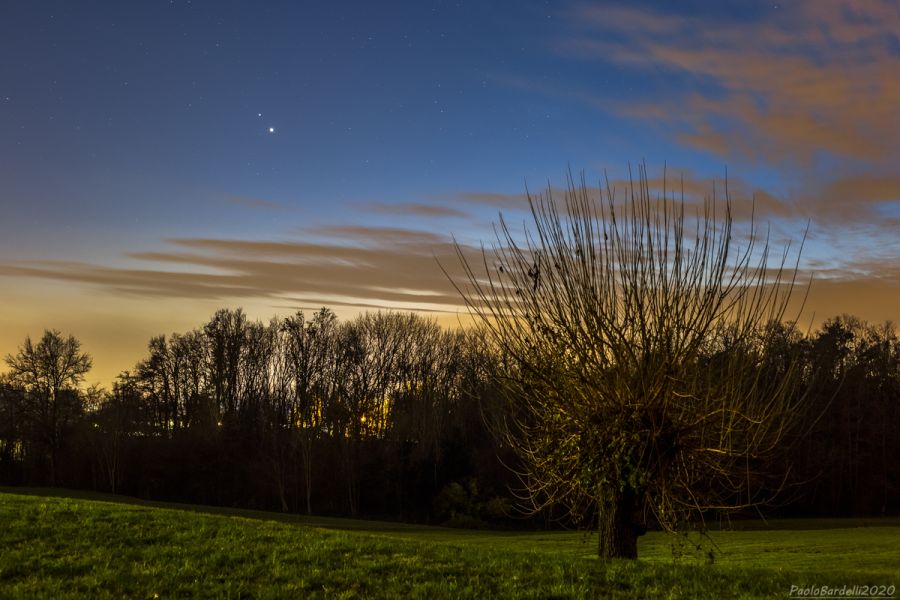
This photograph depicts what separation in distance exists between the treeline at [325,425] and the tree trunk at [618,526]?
31751 mm

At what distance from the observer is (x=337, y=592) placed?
30.1 ft

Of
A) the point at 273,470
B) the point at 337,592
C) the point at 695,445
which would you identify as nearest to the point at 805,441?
the point at 273,470

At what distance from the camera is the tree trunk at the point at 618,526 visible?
12180 millimetres

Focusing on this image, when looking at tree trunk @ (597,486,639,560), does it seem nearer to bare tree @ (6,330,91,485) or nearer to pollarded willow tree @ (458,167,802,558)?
pollarded willow tree @ (458,167,802,558)

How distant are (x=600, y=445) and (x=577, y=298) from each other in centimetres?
247

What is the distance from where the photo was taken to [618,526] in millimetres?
12273

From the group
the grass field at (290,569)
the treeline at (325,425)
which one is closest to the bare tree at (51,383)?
the treeline at (325,425)

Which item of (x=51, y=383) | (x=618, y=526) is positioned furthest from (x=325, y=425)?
(x=618, y=526)

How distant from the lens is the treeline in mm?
50688

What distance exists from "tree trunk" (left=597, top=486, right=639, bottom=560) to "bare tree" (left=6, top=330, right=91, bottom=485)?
5673 cm

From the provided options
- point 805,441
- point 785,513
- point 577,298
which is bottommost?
point 785,513

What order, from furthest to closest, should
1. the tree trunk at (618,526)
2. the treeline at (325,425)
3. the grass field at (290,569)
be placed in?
the treeline at (325,425), the tree trunk at (618,526), the grass field at (290,569)

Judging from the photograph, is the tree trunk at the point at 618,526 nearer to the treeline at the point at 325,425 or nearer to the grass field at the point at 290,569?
the grass field at the point at 290,569

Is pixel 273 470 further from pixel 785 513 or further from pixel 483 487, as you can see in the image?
pixel 785 513
